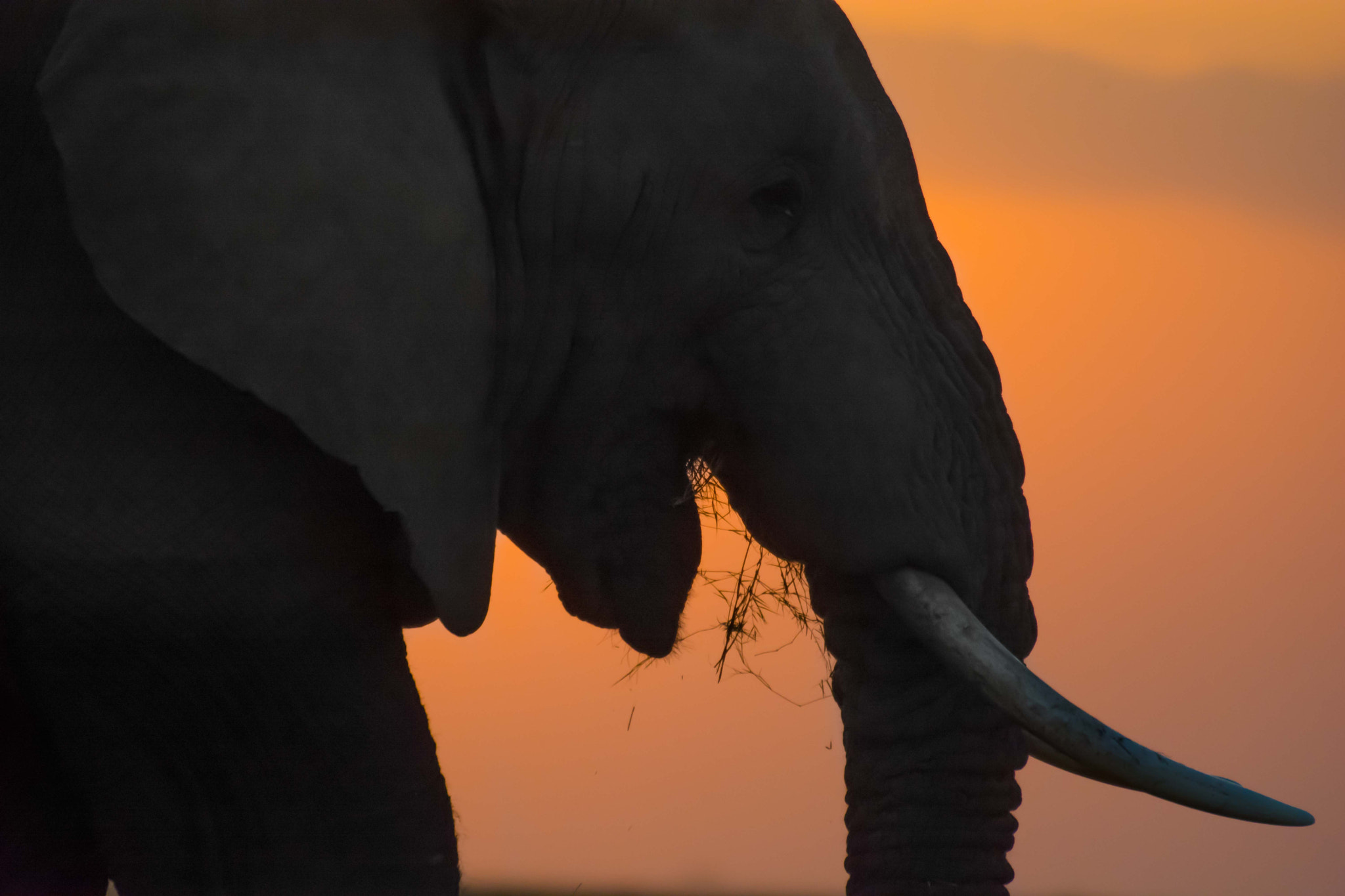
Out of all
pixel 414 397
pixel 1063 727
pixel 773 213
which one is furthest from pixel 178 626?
pixel 1063 727

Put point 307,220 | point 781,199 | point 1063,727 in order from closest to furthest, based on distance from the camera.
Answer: point 307,220
point 1063,727
point 781,199

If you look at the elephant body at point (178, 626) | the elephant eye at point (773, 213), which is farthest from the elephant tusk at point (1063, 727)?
the elephant body at point (178, 626)

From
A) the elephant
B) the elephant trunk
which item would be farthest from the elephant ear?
the elephant trunk

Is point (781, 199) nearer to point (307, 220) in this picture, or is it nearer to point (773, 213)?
point (773, 213)

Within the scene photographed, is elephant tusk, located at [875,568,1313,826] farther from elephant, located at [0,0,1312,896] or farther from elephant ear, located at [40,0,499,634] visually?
elephant ear, located at [40,0,499,634]

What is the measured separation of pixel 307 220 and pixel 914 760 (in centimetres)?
68

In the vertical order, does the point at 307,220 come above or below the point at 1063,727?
above

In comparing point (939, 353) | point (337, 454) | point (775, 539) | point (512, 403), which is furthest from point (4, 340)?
point (939, 353)

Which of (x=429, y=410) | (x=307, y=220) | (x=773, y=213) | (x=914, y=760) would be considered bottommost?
(x=914, y=760)

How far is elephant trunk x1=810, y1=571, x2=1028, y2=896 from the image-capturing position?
1253mm

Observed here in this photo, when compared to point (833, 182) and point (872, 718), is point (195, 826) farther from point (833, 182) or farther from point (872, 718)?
point (833, 182)

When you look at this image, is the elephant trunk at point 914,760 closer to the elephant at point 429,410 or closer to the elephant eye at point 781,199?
the elephant at point 429,410

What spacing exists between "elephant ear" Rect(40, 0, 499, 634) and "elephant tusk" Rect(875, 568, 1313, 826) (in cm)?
38

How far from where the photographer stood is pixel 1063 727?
1146 millimetres
